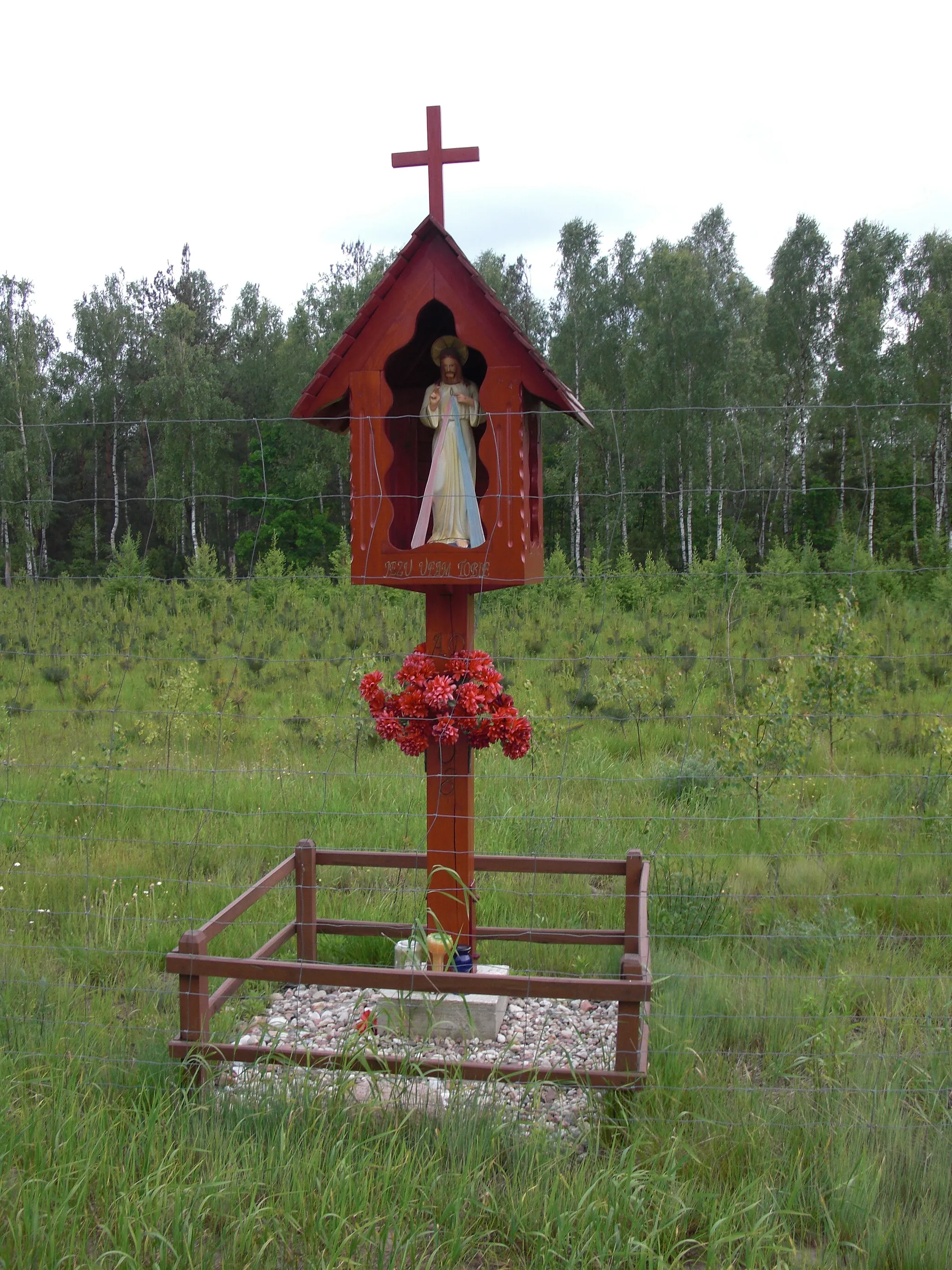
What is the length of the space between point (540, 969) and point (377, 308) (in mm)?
2716

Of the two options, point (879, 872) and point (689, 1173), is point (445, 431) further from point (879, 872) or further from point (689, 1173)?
point (879, 872)

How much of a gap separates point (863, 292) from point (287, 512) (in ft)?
48.8

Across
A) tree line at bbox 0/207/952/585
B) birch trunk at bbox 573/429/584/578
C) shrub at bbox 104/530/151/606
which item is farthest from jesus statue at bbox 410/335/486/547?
tree line at bbox 0/207/952/585

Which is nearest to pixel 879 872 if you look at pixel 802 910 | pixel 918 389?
pixel 802 910

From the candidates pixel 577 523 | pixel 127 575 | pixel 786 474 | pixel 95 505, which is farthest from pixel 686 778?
pixel 95 505

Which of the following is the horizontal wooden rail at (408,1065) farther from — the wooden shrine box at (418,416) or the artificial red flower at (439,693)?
the wooden shrine box at (418,416)

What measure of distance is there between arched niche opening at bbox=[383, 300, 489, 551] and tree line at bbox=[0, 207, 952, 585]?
1326cm

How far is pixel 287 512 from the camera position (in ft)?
58.5

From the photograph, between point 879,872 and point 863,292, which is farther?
point 863,292

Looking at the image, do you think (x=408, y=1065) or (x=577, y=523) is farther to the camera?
(x=577, y=523)

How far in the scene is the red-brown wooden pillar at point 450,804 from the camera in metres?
3.42

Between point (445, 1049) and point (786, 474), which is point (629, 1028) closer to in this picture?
point (445, 1049)

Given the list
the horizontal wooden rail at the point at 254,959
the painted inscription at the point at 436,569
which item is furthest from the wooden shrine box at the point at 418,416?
the horizontal wooden rail at the point at 254,959

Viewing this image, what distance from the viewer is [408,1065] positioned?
2801 millimetres
